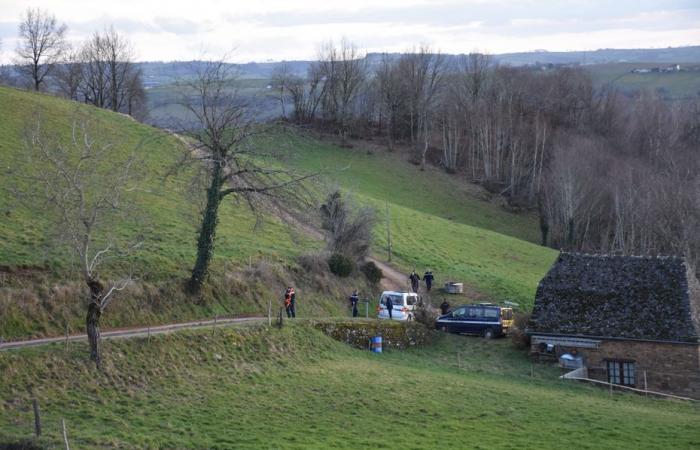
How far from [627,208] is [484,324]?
4195cm

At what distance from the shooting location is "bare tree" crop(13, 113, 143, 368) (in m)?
26.7

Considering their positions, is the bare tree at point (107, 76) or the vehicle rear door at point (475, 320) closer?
the vehicle rear door at point (475, 320)

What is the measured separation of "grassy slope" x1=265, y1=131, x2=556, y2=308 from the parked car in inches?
398

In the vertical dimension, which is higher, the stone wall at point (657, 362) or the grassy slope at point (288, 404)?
the grassy slope at point (288, 404)

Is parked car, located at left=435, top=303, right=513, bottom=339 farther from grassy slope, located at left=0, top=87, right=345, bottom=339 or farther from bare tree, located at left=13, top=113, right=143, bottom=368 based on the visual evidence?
bare tree, located at left=13, top=113, right=143, bottom=368

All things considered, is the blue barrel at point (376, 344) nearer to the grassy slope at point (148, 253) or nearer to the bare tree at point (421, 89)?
the grassy slope at point (148, 253)

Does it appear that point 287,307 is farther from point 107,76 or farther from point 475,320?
point 107,76

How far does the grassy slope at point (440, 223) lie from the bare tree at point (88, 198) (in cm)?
946

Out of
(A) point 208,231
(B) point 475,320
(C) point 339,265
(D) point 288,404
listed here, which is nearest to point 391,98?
(C) point 339,265

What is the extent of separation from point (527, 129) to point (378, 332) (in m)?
69.0

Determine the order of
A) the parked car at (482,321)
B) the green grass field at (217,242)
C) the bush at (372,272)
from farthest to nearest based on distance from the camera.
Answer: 1. the bush at (372,272)
2. the parked car at (482,321)
3. the green grass field at (217,242)

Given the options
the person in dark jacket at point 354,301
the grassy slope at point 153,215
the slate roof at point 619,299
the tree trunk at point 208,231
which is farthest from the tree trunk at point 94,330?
the slate roof at point 619,299

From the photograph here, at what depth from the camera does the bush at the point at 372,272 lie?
48.6 m

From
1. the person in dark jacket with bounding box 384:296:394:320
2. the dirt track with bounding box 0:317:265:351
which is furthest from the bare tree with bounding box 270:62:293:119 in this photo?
the dirt track with bounding box 0:317:265:351
